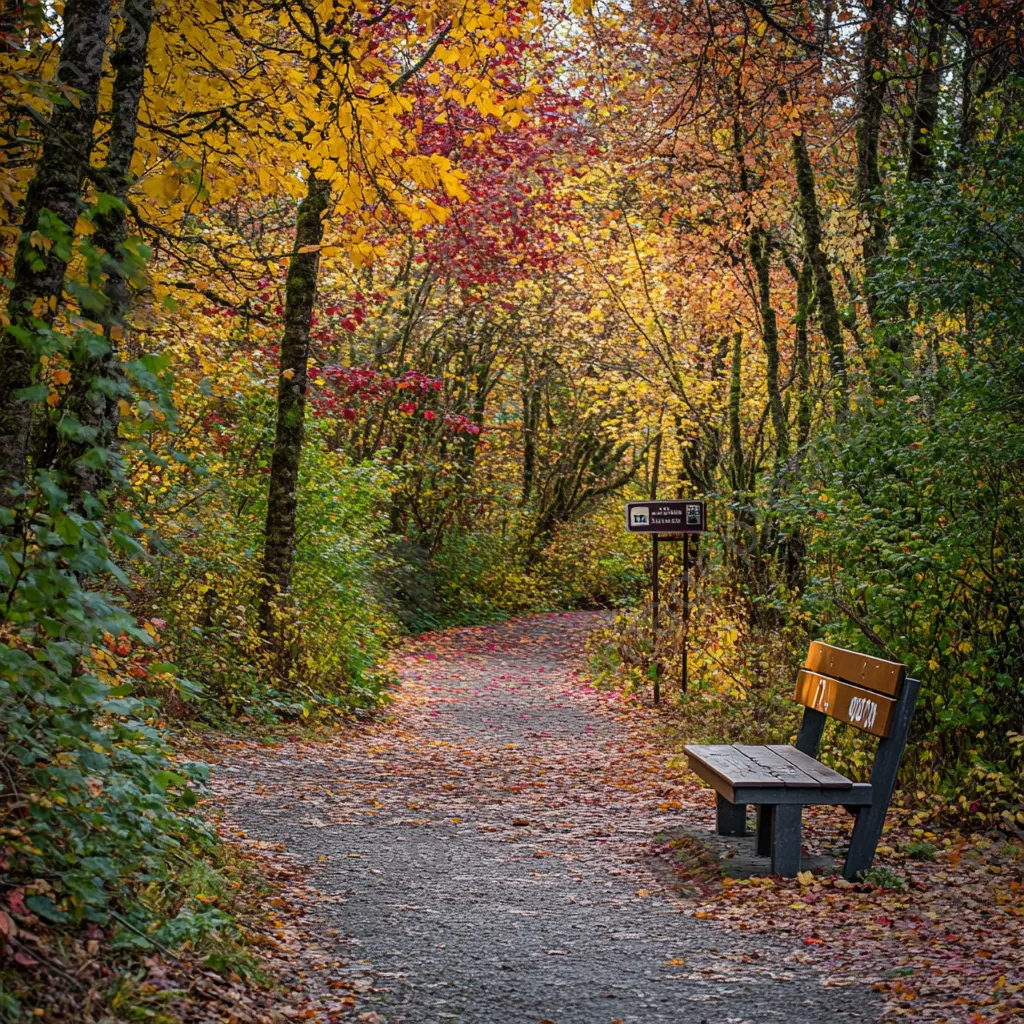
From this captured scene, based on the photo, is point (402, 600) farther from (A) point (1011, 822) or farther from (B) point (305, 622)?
(A) point (1011, 822)

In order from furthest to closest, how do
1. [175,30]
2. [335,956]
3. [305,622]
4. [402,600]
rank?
[402,600], [305,622], [175,30], [335,956]

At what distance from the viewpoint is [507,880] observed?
19.5ft

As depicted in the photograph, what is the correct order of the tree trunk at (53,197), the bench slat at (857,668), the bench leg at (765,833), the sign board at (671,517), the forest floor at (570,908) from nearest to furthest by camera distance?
the forest floor at (570,908) < the tree trunk at (53,197) < the bench slat at (857,668) < the bench leg at (765,833) < the sign board at (671,517)

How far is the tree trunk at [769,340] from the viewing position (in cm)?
1185

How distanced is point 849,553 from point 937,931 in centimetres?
309

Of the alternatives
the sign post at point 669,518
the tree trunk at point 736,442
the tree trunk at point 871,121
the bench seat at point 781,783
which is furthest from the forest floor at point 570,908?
the tree trunk at point 736,442

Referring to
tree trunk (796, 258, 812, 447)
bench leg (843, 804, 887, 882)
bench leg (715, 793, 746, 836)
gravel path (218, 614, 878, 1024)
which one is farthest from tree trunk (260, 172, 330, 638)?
bench leg (843, 804, 887, 882)

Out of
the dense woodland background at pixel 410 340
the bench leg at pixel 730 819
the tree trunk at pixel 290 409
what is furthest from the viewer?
the tree trunk at pixel 290 409

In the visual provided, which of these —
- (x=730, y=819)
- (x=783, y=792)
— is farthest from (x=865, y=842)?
(x=730, y=819)

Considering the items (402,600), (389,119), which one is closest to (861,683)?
(389,119)

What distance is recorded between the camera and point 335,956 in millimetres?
4586

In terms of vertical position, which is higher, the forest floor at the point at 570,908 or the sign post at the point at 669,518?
the sign post at the point at 669,518

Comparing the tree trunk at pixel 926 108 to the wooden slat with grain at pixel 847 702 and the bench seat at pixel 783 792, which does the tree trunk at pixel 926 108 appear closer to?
the wooden slat with grain at pixel 847 702

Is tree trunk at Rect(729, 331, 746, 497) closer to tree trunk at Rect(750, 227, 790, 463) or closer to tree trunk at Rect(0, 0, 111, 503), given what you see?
tree trunk at Rect(750, 227, 790, 463)
